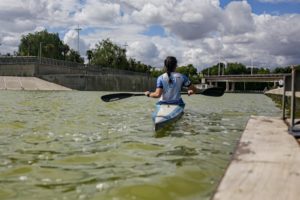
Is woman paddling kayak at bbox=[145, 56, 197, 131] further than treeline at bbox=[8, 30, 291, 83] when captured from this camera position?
No

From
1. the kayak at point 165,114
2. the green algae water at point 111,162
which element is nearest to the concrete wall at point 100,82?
the kayak at point 165,114

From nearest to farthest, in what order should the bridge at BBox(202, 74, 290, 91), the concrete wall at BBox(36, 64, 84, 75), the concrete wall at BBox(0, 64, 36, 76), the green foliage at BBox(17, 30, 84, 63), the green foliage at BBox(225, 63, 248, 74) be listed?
the concrete wall at BBox(0, 64, 36, 76), the concrete wall at BBox(36, 64, 84, 75), the bridge at BBox(202, 74, 290, 91), the green foliage at BBox(17, 30, 84, 63), the green foliage at BBox(225, 63, 248, 74)

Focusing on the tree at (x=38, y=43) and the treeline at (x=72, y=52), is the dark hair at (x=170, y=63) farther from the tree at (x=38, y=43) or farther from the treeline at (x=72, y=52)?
the tree at (x=38, y=43)

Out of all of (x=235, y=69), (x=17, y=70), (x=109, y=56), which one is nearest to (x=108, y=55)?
(x=109, y=56)

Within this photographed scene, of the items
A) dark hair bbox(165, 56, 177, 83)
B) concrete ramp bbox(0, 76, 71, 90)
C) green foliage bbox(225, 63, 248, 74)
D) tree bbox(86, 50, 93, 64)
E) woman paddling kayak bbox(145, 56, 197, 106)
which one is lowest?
concrete ramp bbox(0, 76, 71, 90)

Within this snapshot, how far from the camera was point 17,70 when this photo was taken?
3388 inches

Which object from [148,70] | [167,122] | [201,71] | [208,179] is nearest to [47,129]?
[167,122]

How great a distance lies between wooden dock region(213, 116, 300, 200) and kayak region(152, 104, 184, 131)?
4347mm

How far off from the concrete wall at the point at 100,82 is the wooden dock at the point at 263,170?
79947mm

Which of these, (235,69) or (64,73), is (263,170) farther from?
(235,69)

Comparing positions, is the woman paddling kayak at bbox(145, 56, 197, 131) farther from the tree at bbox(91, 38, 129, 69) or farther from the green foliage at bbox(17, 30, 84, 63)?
the green foliage at bbox(17, 30, 84, 63)

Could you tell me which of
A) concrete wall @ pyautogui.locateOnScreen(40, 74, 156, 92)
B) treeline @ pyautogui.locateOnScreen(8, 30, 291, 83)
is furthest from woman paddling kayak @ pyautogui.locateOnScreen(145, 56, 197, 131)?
treeline @ pyautogui.locateOnScreen(8, 30, 291, 83)

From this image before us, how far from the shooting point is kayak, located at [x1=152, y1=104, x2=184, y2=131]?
1091 centimetres

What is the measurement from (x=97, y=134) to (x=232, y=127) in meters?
4.40
